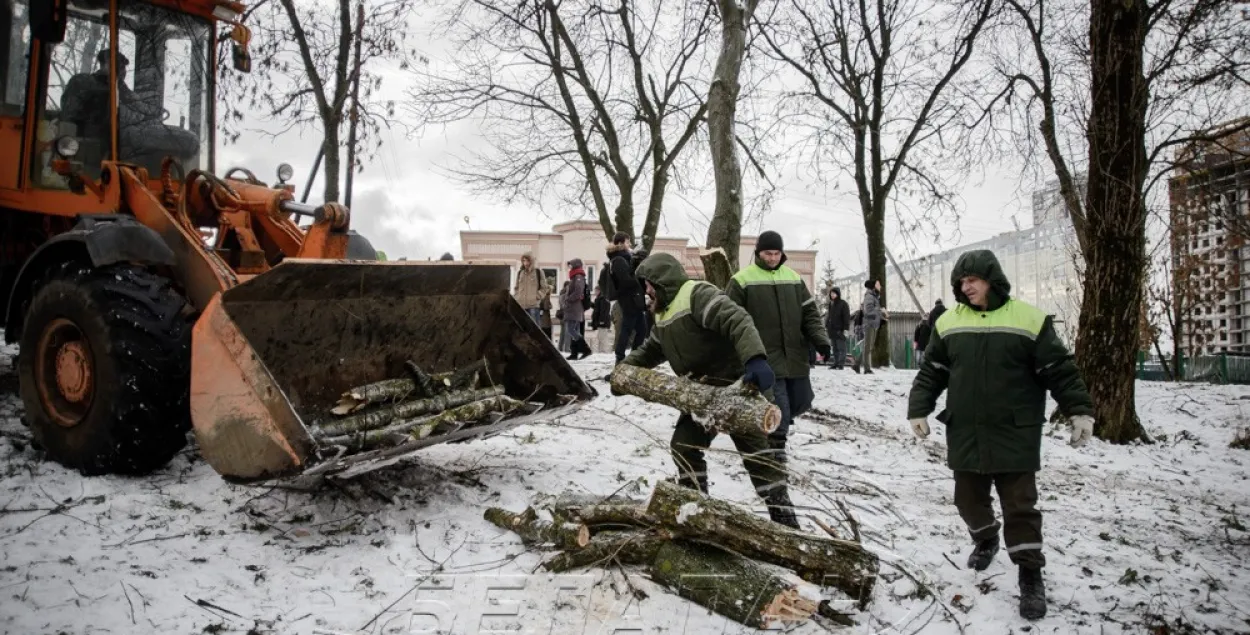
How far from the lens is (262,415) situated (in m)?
3.73

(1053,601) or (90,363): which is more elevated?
(90,363)

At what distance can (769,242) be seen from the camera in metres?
5.56

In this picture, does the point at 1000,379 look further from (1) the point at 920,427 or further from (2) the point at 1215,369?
(2) the point at 1215,369

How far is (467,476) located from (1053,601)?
132 inches

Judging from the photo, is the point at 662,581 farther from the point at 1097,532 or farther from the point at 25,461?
the point at 25,461

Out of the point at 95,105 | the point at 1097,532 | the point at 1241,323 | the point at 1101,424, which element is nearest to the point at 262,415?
the point at 95,105

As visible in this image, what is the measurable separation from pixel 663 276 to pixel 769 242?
50.9 inches

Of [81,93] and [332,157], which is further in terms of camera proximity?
[332,157]

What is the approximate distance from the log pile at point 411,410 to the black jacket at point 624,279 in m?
4.56

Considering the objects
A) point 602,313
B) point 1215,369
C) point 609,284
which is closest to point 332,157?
point 609,284

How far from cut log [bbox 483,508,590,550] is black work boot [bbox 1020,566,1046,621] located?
2.02m

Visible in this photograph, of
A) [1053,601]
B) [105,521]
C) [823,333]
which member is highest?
[823,333]

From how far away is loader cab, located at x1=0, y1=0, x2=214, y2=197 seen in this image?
5.34 metres

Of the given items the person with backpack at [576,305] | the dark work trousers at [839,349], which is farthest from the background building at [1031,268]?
the person with backpack at [576,305]
